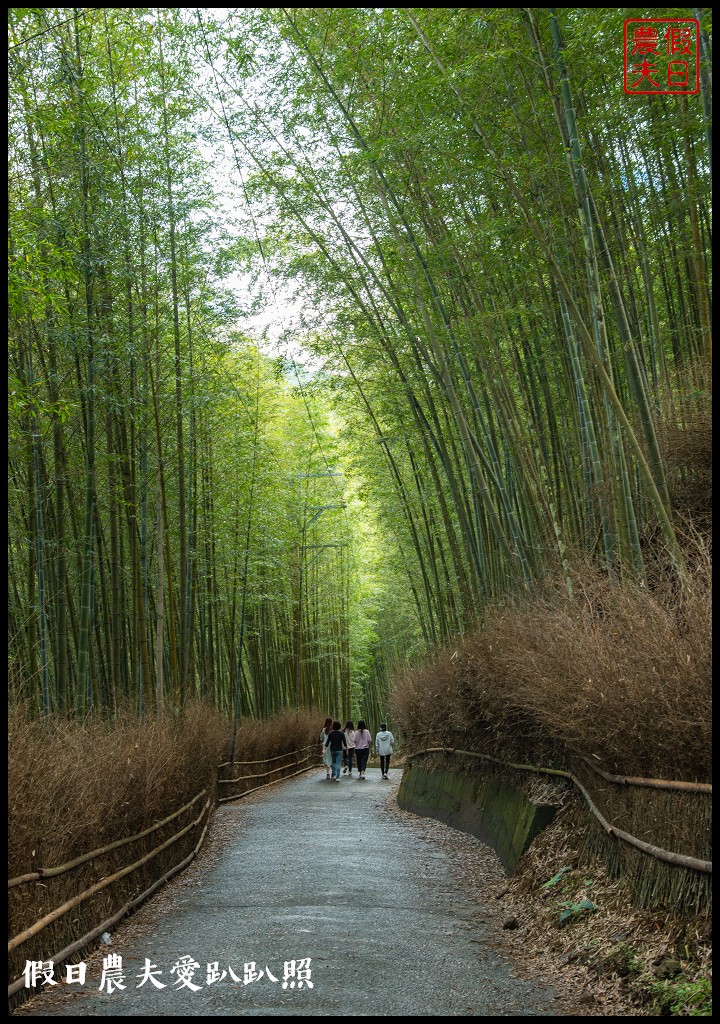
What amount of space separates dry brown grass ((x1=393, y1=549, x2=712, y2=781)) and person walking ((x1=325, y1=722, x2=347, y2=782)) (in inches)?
283

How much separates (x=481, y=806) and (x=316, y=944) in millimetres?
3521

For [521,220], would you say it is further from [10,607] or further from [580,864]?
[10,607]

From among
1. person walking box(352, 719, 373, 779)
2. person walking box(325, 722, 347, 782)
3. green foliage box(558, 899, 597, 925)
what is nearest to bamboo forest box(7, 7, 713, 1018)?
green foliage box(558, 899, 597, 925)

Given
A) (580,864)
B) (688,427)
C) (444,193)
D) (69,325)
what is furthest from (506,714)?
(69,325)

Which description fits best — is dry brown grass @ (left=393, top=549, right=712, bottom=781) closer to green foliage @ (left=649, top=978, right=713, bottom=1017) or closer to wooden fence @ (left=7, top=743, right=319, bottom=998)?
green foliage @ (left=649, top=978, right=713, bottom=1017)

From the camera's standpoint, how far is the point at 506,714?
586cm

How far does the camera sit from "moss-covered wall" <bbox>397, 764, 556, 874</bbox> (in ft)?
17.4

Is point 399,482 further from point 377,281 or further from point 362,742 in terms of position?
point 362,742

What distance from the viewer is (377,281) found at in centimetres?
810

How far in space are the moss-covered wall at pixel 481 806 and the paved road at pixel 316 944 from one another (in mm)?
430

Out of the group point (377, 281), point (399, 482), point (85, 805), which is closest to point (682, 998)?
point (85, 805)

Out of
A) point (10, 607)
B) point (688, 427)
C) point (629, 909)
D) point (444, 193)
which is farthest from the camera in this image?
point (10, 607)

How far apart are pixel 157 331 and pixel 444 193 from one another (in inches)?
118

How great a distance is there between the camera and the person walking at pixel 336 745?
13461mm
